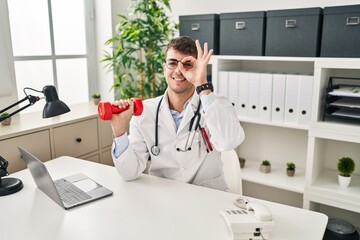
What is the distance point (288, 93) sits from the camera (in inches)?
88.4

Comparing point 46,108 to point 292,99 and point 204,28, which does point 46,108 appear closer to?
point 204,28

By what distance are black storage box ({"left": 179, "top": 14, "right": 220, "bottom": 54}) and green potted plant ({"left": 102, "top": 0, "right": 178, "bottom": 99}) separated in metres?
0.14

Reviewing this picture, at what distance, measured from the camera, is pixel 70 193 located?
1474mm

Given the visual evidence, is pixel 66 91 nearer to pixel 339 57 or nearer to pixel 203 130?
pixel 203 130

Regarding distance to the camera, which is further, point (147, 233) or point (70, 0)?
point (70, 0)

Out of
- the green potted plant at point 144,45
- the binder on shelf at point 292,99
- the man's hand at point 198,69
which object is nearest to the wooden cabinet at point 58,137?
the green potted plant at point 144,45

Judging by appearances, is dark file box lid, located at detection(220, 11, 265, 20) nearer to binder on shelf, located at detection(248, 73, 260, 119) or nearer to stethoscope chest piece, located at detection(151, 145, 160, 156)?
binder on shelf, located at detection(248, 73, 260, 119)

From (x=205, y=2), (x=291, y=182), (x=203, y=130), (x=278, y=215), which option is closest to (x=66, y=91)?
(x=205, y=2)

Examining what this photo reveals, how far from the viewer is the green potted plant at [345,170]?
2.14 metres

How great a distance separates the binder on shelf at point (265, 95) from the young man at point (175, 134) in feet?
2.54

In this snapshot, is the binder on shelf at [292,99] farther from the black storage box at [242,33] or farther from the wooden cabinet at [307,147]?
the black storage box at [242,33]

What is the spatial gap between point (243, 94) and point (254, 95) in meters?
0.08

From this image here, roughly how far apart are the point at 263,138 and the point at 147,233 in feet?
5.80

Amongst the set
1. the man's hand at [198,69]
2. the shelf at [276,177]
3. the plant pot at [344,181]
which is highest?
the man's hand at [198,69]
